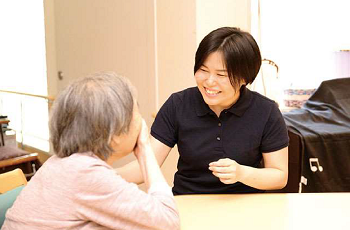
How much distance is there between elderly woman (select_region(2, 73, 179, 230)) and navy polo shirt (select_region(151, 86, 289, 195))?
578 millimetres

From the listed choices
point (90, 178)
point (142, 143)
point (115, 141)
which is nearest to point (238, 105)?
point (142, 143)

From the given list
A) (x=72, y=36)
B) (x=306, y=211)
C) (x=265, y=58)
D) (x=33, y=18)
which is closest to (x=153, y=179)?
(x=306, y=211)

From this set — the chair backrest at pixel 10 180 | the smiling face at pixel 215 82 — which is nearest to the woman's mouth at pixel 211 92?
the smiling face at pixel 215 82

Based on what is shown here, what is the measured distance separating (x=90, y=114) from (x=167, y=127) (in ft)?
2.42

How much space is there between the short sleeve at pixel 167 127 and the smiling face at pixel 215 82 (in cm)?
18

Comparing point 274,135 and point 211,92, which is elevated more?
point 211,92

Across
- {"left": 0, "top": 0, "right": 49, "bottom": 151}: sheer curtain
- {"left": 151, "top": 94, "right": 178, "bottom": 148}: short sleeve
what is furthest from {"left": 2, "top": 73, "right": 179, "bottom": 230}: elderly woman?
{"left": 0, "top": 0, "right": 49, "bottom": 151}: sheer curtain

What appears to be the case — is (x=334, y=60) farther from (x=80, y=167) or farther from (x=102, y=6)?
(x=80, y=167)

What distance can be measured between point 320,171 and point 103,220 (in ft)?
5.25

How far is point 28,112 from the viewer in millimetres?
5414

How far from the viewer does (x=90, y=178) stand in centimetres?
96

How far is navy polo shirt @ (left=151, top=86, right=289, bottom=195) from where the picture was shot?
1613 millimetres

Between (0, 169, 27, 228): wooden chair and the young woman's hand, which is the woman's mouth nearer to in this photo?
the young woman's hand

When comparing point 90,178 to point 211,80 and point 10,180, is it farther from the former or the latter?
point 211,80
